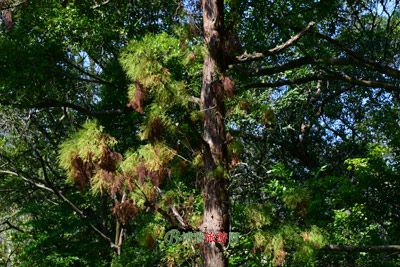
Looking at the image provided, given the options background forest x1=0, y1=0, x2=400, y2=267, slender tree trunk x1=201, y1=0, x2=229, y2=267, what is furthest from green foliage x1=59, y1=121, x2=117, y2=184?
slender tree trunk x1=201, y1=0, x2=229, y2=267

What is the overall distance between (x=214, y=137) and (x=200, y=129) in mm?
1232

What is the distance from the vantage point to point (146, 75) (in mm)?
3771

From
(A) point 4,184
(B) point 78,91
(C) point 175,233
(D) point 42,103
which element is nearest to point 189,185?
(D) point 42,103

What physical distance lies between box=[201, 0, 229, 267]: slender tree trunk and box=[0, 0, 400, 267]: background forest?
0.01 meters

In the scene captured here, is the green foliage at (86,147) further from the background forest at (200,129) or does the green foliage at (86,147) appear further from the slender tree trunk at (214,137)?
the slender tree trunk at (214,137)

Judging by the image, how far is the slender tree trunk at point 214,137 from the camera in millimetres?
4102

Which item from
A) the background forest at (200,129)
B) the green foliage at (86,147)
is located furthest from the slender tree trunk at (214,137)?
the green foliage at (86,147)

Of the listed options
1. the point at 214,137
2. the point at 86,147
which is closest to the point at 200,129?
the point at 214,137

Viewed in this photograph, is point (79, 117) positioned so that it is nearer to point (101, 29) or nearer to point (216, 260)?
point (101, 29)

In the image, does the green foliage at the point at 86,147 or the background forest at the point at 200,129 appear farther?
the background forest at the point at 200,129

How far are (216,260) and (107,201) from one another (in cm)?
978

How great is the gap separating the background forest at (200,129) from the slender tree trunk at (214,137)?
13 millimetres

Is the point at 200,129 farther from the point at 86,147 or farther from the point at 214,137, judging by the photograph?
the point at 86,147

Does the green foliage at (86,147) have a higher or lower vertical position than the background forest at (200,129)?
lower
